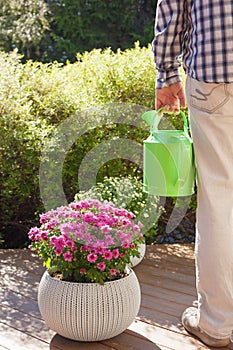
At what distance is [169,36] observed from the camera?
2.15 meters

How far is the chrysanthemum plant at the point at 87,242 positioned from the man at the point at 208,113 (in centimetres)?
31

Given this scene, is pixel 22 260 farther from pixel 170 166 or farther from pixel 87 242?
pixel 170 166

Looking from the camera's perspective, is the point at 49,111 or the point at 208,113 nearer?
the point at 208,113

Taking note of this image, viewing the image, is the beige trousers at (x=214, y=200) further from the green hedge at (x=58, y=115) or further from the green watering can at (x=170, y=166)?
the green hedge at (x=58, y=115)

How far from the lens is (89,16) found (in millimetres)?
10547

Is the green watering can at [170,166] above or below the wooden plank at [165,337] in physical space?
above

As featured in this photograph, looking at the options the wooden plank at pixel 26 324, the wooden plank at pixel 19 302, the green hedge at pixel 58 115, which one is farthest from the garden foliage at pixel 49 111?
the wooden plank at pixel 26 324

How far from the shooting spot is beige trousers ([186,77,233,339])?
2.12 metres

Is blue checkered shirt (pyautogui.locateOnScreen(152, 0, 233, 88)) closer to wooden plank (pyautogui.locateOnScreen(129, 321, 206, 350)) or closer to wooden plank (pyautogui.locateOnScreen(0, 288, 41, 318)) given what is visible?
wooden plank (pyautogui.locateOnScreen(129, 321, 206, 350))

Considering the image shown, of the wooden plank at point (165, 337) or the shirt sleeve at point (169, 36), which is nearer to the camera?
the shirt sleeve at point (169, 36)

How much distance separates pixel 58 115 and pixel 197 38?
79.7 inches

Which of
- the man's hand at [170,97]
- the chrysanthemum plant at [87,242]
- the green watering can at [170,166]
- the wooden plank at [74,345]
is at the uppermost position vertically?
the man's hand at [170,97]

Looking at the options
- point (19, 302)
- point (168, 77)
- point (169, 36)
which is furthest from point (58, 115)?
point (169, 36)

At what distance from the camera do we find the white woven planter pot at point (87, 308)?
2365mm
